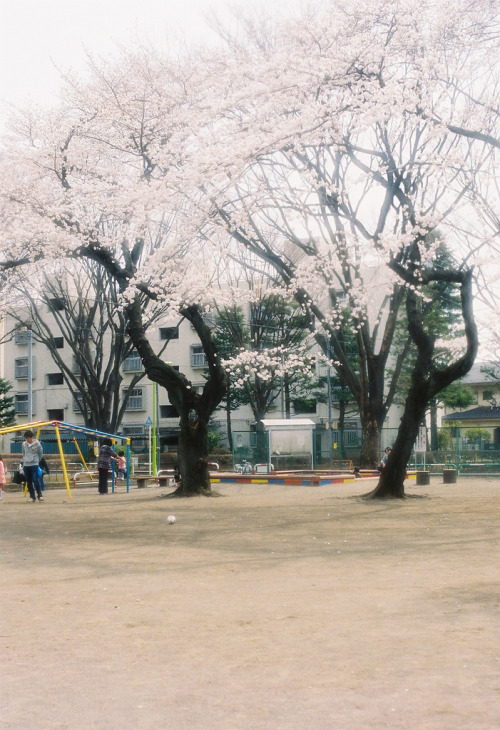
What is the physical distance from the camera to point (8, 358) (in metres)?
66.4

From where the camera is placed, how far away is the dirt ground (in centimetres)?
Answer: 422

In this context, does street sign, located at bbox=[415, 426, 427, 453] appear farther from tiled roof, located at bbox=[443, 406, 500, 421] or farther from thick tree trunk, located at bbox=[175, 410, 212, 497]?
tiled roof, located at bbox=[443, 406, 500, 421]

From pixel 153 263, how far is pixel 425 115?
725 cm

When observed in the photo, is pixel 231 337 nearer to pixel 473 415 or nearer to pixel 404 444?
pixel 404 444

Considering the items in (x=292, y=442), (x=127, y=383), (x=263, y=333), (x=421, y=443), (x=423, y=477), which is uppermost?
(x=263, y=333)

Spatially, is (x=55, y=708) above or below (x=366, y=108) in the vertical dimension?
below

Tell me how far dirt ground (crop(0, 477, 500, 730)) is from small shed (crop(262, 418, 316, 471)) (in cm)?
1994

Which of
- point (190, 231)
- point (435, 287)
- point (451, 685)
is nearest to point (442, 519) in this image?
point (190, 231)

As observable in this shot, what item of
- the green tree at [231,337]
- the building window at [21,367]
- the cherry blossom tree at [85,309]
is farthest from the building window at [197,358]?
the cherry blossom tree at [85,309]

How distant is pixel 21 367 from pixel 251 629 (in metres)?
62.1

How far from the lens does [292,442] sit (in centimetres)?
3412

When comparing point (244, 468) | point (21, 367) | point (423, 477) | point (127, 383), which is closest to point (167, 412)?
point (127, 383)

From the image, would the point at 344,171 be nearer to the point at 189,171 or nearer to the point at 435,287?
the point at 189,171

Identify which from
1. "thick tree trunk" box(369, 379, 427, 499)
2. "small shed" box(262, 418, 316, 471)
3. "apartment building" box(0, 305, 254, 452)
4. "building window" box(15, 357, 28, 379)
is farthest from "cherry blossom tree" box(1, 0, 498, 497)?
"building window" box(15, 357, 28, 379)
